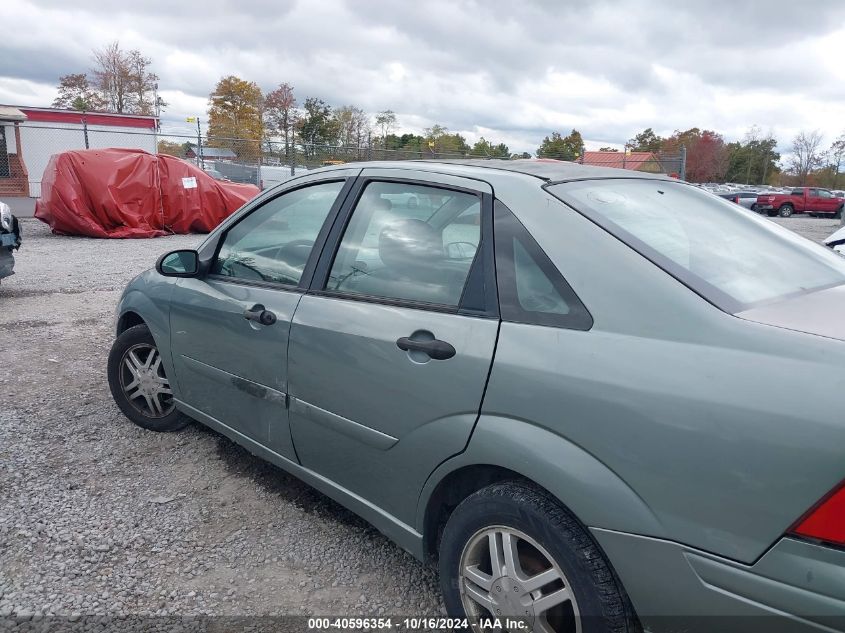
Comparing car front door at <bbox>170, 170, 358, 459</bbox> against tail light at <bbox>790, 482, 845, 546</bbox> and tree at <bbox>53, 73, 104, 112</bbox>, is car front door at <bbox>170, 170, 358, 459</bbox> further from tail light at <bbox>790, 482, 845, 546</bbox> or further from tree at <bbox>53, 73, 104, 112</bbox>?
tree at <bbox>53, 73, 104, 112</bbox>

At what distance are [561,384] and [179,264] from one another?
2330 millimetres

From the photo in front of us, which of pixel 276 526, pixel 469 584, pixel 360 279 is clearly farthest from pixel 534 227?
pixel 276 526

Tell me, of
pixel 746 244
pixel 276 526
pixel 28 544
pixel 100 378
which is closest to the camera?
pixel 746 244

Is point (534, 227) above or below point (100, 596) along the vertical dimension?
above

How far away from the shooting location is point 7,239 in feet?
22.9

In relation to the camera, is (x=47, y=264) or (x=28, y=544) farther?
(x=47, y=264)

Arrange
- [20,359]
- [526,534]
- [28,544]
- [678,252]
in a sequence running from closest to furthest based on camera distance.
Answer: [526,534] → [678,252] → [28,544] → [20,359]

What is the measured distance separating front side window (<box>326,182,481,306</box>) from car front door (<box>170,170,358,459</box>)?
18 cm

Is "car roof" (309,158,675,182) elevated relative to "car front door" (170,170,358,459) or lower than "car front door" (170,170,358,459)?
elevated

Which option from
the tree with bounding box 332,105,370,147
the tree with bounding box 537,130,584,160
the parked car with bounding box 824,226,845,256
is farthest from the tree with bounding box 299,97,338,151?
the parked car with bounding box 824,226,845,256

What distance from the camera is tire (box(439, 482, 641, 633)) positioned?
169 cm

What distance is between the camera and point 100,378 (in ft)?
15.8

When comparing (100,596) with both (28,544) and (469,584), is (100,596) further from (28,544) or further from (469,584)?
(469,584)

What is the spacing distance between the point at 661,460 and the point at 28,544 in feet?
8.83
